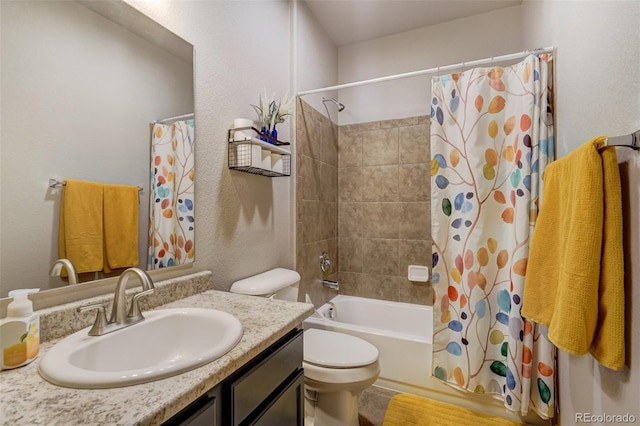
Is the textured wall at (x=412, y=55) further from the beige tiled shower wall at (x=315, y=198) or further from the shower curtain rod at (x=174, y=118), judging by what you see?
the shower curtain rod at (x=174, y=118)

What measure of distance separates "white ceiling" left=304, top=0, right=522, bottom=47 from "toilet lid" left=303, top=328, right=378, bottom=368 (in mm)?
2386

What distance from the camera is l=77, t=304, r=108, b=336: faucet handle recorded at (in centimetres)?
78

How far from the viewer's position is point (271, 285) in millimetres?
1515

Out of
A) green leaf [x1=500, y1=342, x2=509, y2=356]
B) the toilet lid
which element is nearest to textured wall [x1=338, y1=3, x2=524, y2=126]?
green leaf [x1=500, y1=342, x2=509, y2=356]

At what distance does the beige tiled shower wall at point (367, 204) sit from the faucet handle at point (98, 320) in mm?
1413

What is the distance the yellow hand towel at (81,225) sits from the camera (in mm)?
843

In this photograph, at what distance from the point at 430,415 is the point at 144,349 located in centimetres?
155

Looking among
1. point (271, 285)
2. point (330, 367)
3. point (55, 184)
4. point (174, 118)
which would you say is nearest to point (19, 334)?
point (55, 184)

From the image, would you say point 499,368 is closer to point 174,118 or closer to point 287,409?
point 287,409

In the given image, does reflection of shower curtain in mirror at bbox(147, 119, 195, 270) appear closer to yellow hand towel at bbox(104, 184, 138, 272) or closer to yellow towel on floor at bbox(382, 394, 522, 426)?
yellow hand towel at bbox(104, 184, 138, 272)

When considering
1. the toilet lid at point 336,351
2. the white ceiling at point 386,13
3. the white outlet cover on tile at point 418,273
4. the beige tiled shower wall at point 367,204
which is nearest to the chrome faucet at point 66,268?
the toilet lid at point 336,351

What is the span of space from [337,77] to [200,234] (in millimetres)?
2194

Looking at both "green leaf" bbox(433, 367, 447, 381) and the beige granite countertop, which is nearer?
the beige granite countertop

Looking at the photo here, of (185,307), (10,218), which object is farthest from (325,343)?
(10,218)
